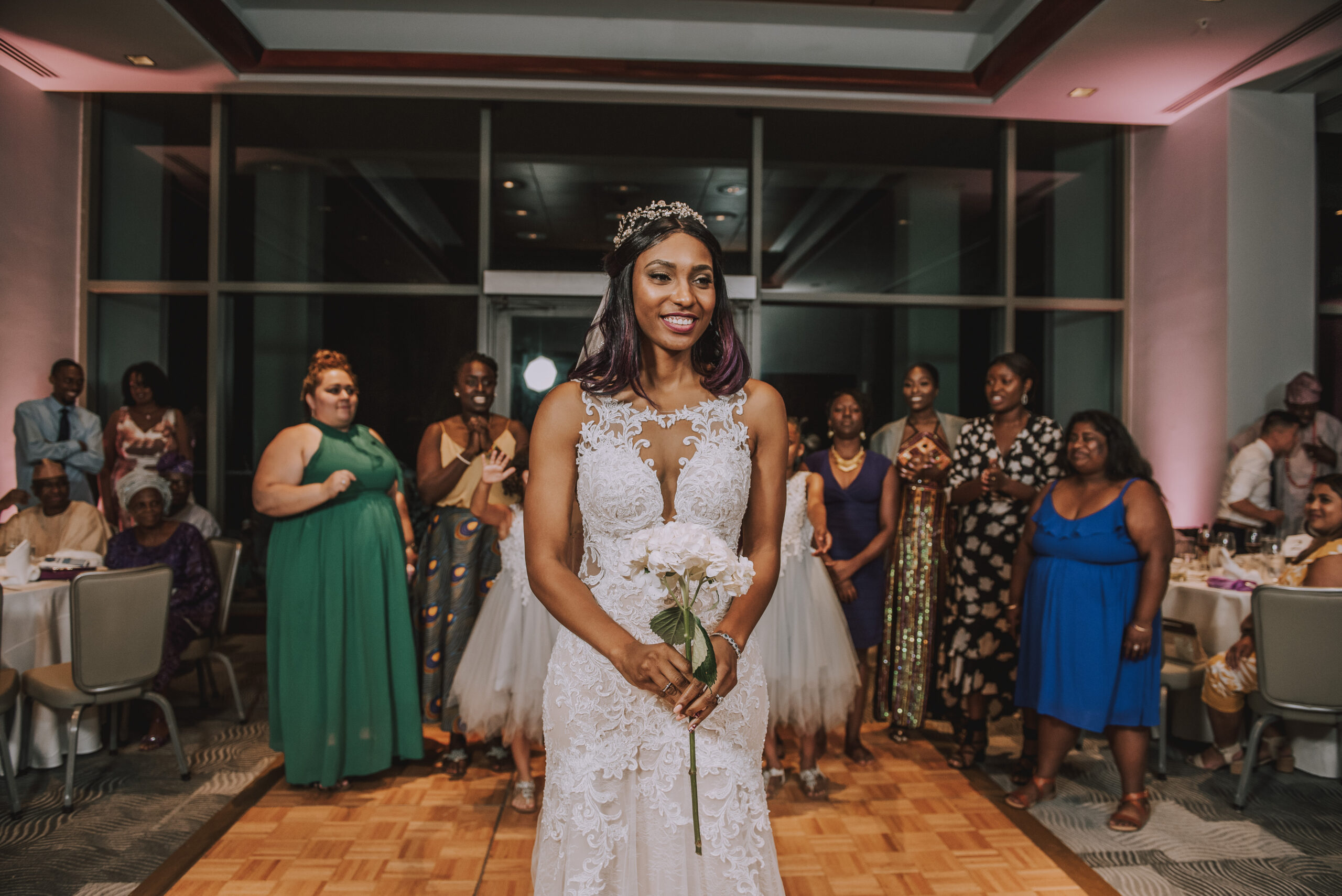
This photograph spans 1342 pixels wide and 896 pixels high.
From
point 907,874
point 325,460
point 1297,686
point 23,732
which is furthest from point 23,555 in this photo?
point 1297,686

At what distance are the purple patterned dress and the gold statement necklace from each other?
3.41 m

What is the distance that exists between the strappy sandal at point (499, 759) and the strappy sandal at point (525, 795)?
1.48 ft

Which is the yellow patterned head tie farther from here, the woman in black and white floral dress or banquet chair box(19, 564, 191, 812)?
banquet chair box(19, 564, 191, 812)

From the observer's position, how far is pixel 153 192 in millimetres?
6102

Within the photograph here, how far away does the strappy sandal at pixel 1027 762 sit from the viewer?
3564 mm

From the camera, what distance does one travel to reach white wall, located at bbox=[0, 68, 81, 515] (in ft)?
17.8

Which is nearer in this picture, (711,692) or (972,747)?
(711,692)

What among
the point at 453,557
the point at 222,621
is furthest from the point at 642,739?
the point at 222,621

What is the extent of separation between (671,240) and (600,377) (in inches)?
11.7

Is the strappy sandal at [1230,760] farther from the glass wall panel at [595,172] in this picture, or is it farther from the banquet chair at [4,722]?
the banquet chair at [4,722]

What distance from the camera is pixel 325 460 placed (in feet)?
11.2

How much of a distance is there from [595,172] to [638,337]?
197 inches

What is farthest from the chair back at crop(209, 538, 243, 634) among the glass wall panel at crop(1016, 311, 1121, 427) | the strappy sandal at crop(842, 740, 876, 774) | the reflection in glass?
the glass wall panel at crop(1016, 311, 1121, 427)

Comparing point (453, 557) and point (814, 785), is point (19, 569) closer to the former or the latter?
point (453, 557)
